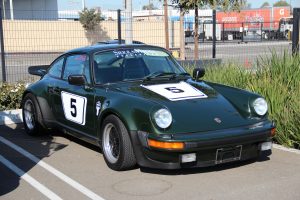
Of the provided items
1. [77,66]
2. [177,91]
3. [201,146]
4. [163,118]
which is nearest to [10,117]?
[77,66]

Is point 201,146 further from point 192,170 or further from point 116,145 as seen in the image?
point 116,145

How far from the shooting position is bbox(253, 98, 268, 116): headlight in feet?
17.8

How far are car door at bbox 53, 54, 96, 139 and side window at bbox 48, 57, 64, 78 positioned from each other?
0.16m

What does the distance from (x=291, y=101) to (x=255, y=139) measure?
6.26 feet

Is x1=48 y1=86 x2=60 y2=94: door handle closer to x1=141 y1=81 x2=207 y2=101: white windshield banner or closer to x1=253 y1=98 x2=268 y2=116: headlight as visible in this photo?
x1=141 y1=81 x2=207 y2=101: white windshield banner

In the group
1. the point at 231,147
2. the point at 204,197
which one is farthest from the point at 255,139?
the point at 204,197

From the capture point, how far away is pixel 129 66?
241 inches

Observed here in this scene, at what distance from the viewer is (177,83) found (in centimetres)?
586

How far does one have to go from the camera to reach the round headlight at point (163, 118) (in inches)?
191

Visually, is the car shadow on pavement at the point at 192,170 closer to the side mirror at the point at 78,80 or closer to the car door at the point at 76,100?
the car door at the point at 76,100

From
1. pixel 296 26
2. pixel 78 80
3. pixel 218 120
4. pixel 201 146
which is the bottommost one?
pixel 201 146

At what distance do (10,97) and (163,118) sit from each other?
521 cm

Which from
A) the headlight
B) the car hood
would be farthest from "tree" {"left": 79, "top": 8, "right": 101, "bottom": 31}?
the headlight

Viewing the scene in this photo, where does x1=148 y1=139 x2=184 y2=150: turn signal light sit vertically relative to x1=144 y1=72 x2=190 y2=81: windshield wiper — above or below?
below
